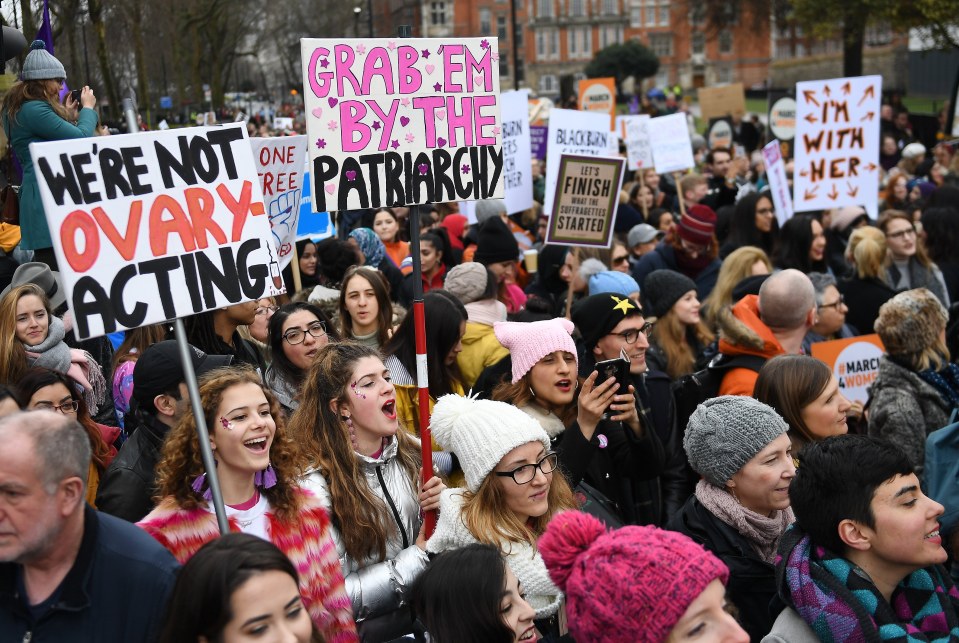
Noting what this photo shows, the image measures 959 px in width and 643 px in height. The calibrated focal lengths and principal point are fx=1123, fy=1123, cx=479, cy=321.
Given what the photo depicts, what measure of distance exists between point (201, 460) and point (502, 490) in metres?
1.06

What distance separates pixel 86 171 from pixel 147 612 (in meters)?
1.37

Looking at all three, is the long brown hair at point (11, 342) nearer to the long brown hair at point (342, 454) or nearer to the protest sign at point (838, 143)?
the long brown hair at point (342, 454)

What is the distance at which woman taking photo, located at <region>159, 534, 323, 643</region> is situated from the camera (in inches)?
107

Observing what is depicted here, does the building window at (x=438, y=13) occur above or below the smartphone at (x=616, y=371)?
above

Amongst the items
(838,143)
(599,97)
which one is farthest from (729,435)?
(599,97)

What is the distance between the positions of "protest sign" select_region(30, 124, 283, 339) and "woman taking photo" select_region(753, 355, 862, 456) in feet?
7.00

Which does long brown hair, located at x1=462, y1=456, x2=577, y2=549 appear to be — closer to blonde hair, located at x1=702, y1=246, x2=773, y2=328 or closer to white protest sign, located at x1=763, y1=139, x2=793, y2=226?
blonde hair, located at x1=702, y1=246, x2=773, y2=328

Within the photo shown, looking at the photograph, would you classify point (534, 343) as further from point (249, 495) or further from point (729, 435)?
point (249, 495)

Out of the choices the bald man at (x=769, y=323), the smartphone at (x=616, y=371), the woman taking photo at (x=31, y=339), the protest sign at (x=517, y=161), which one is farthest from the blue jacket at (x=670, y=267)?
the woman taking photo at (x=31, y=339)

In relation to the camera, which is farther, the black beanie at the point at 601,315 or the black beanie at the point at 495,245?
the black beanie at the point at 495,245

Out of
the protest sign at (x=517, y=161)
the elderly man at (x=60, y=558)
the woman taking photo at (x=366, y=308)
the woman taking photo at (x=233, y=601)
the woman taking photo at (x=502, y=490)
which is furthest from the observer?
the protest sign at (x=517, y=161)

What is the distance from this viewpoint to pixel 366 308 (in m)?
6.36

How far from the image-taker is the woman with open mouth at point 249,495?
3639mm

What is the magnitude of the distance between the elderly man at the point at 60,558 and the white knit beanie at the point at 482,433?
129cm
